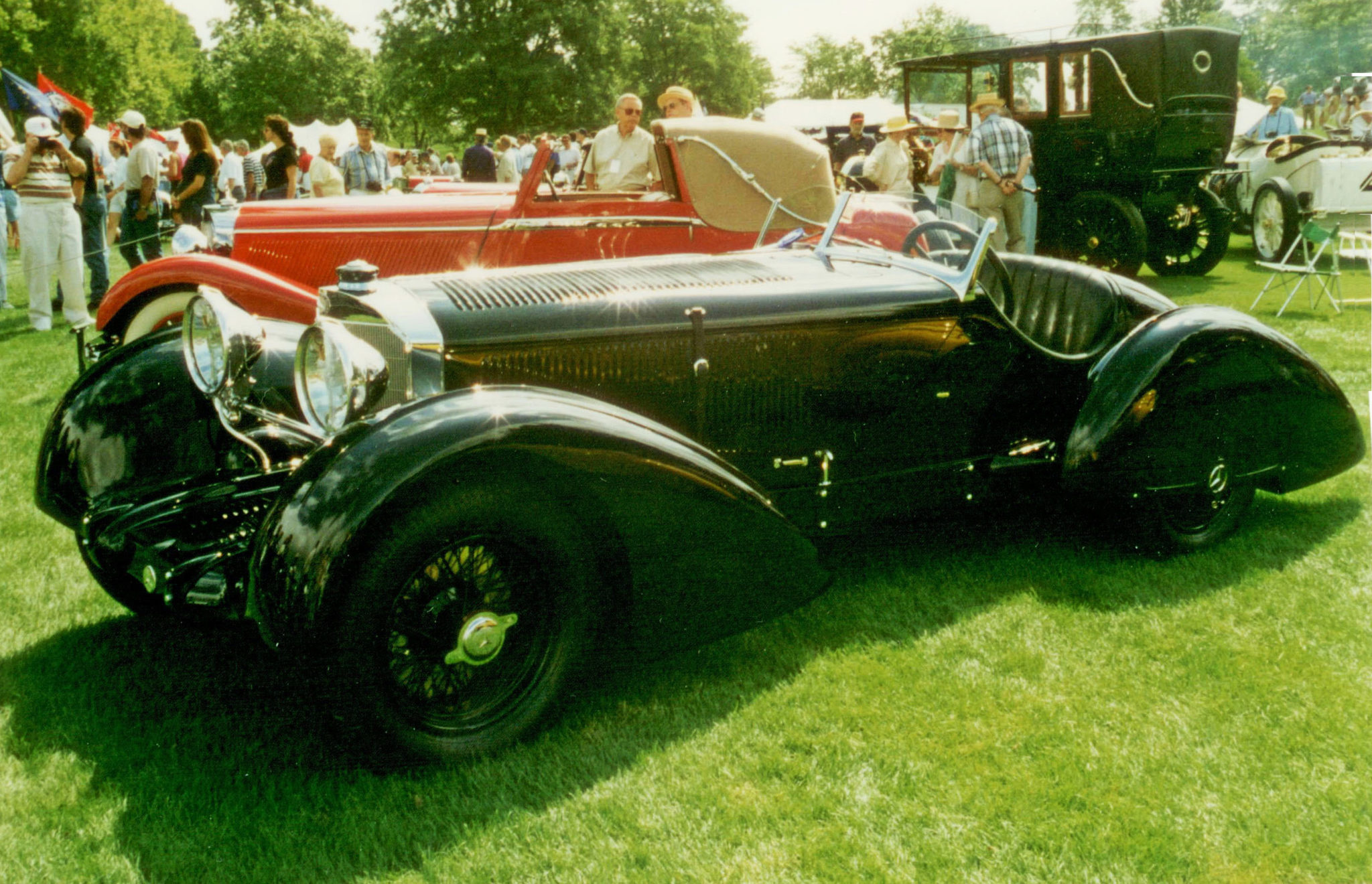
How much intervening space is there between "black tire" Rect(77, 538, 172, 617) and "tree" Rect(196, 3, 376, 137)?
68042mm

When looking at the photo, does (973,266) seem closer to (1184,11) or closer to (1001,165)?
(1001,165)

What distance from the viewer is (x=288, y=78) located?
66.9 metres

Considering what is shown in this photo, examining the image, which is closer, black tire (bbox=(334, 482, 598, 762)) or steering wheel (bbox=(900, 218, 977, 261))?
black tire (bbox=(334, 482, 598, 762))

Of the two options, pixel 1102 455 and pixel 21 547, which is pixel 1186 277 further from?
pixel 21 547

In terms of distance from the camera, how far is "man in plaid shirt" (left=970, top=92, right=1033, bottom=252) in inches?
404

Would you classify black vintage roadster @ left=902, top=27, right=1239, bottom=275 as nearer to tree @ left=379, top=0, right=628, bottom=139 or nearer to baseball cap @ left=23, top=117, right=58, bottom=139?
baseball cap @ left=23, top=117, right=58, bottom=139

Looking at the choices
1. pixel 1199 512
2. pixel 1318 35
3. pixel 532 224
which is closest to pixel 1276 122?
pixel 1318 35

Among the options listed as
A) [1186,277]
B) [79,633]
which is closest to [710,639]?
[79,633]

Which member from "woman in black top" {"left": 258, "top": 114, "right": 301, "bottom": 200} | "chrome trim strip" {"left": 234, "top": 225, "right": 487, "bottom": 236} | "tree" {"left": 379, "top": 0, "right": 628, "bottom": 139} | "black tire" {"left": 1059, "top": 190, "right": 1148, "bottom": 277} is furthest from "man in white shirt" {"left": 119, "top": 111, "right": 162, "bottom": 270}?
"tree" {"left": 379, "top": 0, "right": 628, "bottom": 139}

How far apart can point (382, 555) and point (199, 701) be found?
1.13 meters

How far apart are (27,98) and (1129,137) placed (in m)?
13.6

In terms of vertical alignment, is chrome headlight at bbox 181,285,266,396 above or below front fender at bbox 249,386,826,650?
above

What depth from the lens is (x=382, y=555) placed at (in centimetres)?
265

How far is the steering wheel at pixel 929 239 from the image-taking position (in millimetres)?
4250
